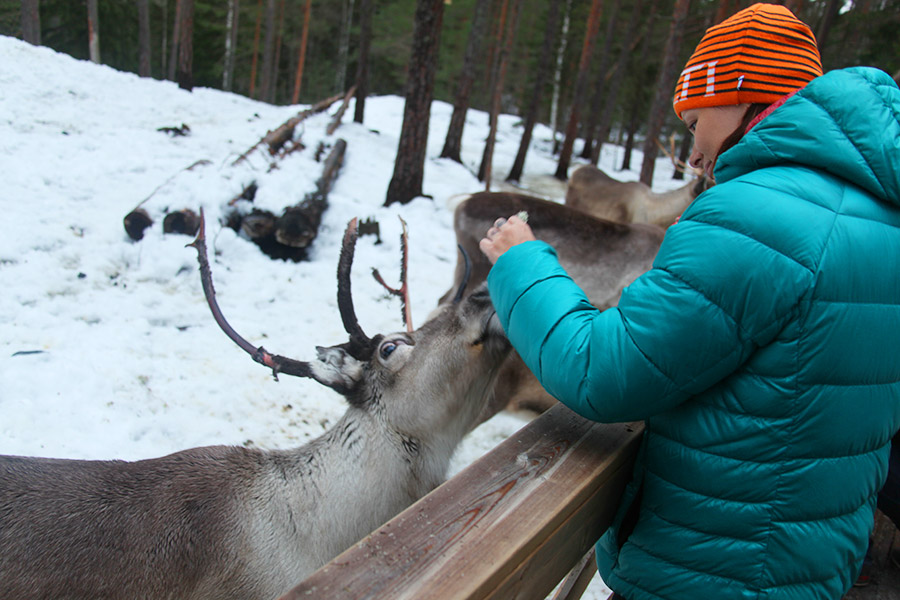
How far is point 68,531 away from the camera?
1.93m

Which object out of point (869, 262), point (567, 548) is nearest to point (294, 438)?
point (567, 548)

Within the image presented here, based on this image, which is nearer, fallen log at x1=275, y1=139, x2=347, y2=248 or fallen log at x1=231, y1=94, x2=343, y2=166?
fallen log at x1=275, y1=139, x2=347, y2=248

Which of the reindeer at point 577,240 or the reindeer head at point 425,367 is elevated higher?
the reindeer head at point 425,367

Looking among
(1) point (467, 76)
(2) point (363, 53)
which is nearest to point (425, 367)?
(1) point (467, 76)

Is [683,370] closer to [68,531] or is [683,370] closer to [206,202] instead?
[68,531]

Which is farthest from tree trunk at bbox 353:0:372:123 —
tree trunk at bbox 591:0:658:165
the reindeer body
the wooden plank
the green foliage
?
the wooden plank

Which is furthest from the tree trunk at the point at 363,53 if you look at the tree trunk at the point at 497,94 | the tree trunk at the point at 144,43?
the tree trunk at the point at 144,43

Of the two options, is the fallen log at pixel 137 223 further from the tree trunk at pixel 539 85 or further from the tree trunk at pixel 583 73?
the tree trunk at pixel 583 73

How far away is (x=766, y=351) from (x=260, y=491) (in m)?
1.85

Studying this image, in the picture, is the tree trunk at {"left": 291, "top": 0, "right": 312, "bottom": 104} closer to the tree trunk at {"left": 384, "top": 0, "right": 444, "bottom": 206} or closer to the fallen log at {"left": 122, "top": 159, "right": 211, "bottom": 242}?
the tree trunk at {"left": 384, "top": 0, "right": 444, "bottom": 206}

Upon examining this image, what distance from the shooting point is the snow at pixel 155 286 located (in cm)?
373

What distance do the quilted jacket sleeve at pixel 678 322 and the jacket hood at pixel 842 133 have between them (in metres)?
0.14

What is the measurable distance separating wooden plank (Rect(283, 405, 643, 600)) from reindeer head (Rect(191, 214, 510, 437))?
0.68m

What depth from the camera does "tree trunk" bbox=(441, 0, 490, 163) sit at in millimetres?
12102
